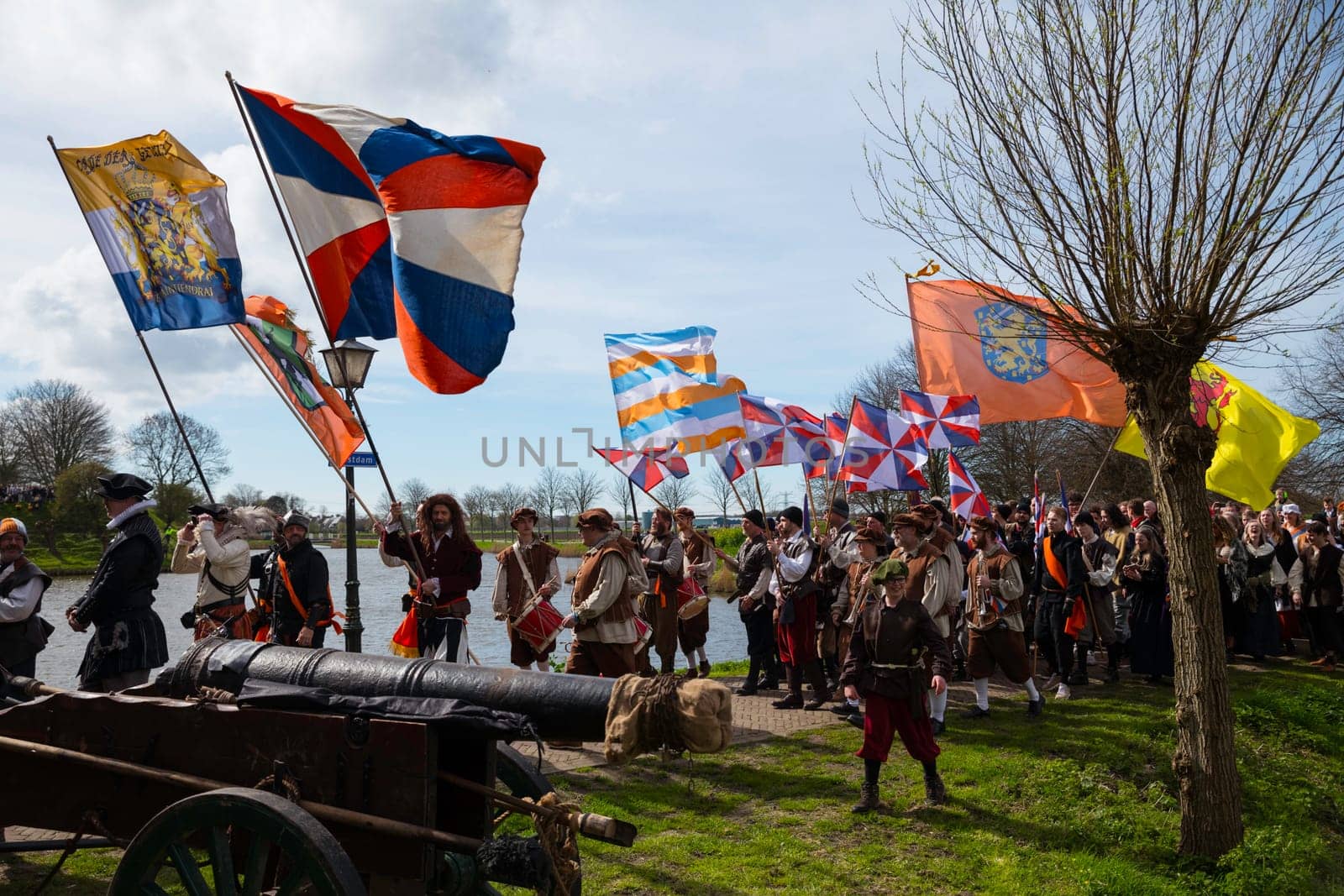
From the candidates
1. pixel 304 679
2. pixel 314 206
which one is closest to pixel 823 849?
pixel 304 679

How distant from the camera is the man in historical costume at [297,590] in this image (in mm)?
8250

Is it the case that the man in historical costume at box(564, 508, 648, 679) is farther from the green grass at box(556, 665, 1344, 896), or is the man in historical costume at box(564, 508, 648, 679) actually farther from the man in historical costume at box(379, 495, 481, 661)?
the man in historical costume at box(379, 495, 481, 661)

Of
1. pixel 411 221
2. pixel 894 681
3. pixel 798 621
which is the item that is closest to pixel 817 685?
pixel 798 621

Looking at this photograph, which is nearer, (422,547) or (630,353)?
(422,547)

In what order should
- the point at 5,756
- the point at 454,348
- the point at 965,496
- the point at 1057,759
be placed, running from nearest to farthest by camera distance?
the point at 5,756
the point at 454,348
the point at 1057,759
the point at 965,496

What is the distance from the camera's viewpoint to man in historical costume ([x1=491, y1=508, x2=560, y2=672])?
8.91 meters

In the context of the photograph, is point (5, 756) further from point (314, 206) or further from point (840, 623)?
point (840, 623)

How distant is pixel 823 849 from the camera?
577 cm

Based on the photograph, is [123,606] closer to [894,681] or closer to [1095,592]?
[894,681]

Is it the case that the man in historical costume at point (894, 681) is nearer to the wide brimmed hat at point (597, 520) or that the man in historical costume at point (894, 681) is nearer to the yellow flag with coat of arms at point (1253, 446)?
the wide brimmed hat at point (597, 520)

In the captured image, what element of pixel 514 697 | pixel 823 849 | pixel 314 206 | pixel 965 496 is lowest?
pixel 823 849

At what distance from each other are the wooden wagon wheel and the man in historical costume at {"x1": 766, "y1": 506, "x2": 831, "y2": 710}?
6.67 m

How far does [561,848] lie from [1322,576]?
12.5 m

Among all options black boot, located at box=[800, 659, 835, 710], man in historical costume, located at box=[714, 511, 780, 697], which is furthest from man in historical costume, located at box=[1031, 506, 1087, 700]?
man in historical costume, located at box=[714, 511, 780, 697]
